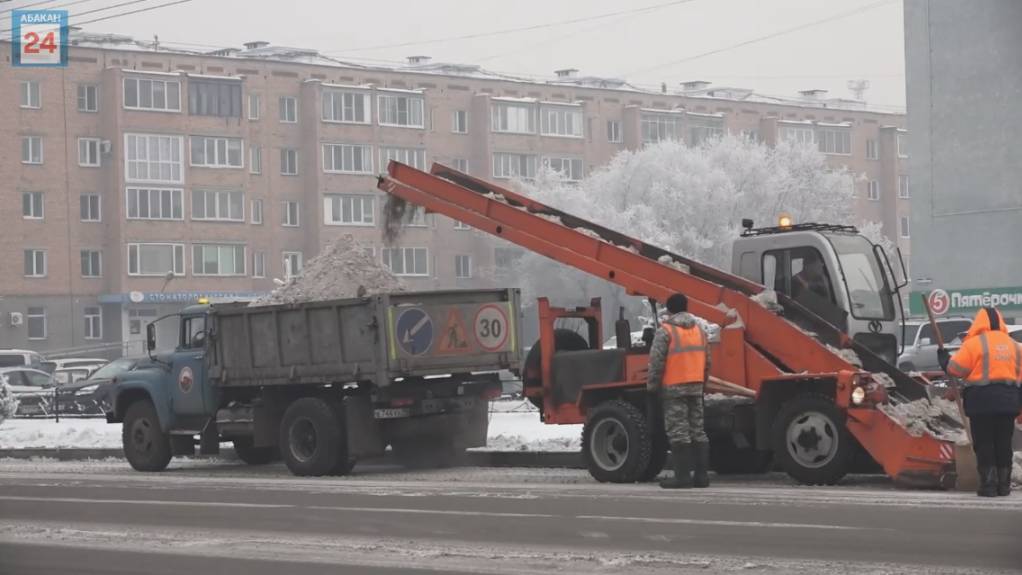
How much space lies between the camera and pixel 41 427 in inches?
1346

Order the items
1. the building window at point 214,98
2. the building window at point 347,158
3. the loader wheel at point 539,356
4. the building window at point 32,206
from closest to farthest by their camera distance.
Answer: the loader wheel at point 539,356 → the building window at point 32,206 → the building window at point 214,98 → the building window at point 347,158

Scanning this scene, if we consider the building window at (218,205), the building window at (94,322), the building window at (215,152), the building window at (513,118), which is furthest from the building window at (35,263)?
the building window at (513,118)

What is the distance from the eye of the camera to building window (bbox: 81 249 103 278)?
291 feet

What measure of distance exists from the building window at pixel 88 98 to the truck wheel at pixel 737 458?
74.6 meters

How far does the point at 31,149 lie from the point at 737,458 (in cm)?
7362

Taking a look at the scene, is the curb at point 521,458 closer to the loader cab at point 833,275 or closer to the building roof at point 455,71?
the loader cab at point 833,275

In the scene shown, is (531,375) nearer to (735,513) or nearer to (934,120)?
(735,513)

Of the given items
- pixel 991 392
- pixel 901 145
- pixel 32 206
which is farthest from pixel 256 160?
pixel 991 392

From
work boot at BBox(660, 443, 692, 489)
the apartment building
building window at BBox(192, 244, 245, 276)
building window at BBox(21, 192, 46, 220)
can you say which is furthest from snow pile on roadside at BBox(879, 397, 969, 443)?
building window at BBox(192, 244, 245, 276)

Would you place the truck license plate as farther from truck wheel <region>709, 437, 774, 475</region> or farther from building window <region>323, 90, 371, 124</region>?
building window <region>323, 90, 371, 124</region>

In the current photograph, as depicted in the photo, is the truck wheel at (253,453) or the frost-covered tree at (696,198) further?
the frost-covered tree at (696,198)

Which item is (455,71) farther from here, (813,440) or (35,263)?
(813,440)

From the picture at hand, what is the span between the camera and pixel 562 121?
105 m

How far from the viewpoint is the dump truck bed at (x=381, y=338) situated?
1972 centimetres
